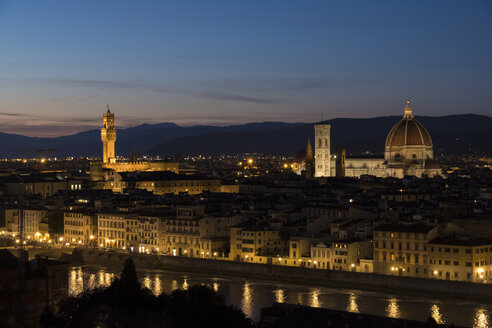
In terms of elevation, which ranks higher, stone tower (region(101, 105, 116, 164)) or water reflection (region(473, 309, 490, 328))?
stone tower (region(101, 105, 116, 164))

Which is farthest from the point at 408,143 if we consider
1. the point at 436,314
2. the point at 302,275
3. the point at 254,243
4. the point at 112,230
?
the point at 436,314

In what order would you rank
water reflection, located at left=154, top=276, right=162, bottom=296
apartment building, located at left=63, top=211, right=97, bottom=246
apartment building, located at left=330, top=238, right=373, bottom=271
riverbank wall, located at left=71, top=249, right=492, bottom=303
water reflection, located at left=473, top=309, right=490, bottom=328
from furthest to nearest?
apartment building, located at left=63, top=211, right=97, bottom=246 → apartment building, located at left=330, top=238, right=373, bottom=271 → water reflection, located at left=154, top=276, right=162, bottom=296 → riverbank wall, located at left=71, top=249, right=492, bottom=303 → water reflection, located at left=473, top=309, right=490, bottom=328

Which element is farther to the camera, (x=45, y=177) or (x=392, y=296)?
(x=45, y=177)

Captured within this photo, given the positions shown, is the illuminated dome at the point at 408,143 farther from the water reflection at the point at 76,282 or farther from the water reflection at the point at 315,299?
the water reflection at the point at 315,299

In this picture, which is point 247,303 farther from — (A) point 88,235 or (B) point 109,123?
(B) point 109,123

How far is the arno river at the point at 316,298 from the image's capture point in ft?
92.0

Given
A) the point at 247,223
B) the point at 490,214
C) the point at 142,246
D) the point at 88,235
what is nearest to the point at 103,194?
the point at 88,235

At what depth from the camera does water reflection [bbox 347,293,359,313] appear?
1126 inches

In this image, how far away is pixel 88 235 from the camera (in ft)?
152

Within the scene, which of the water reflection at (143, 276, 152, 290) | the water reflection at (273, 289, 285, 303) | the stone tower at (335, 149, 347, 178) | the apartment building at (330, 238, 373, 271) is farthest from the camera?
the stone tower at (335, 149, 347, 178)

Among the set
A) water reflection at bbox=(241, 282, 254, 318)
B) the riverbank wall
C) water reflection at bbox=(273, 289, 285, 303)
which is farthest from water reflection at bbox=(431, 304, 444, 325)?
water reflection at bbox=(241, 282, 254, 318)

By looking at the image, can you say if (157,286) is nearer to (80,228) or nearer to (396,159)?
(80,228)

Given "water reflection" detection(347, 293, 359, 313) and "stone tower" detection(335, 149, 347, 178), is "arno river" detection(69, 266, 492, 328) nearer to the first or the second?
"water reflection" detection(347, 293, 359, 313)

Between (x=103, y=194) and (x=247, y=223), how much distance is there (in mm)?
19611
